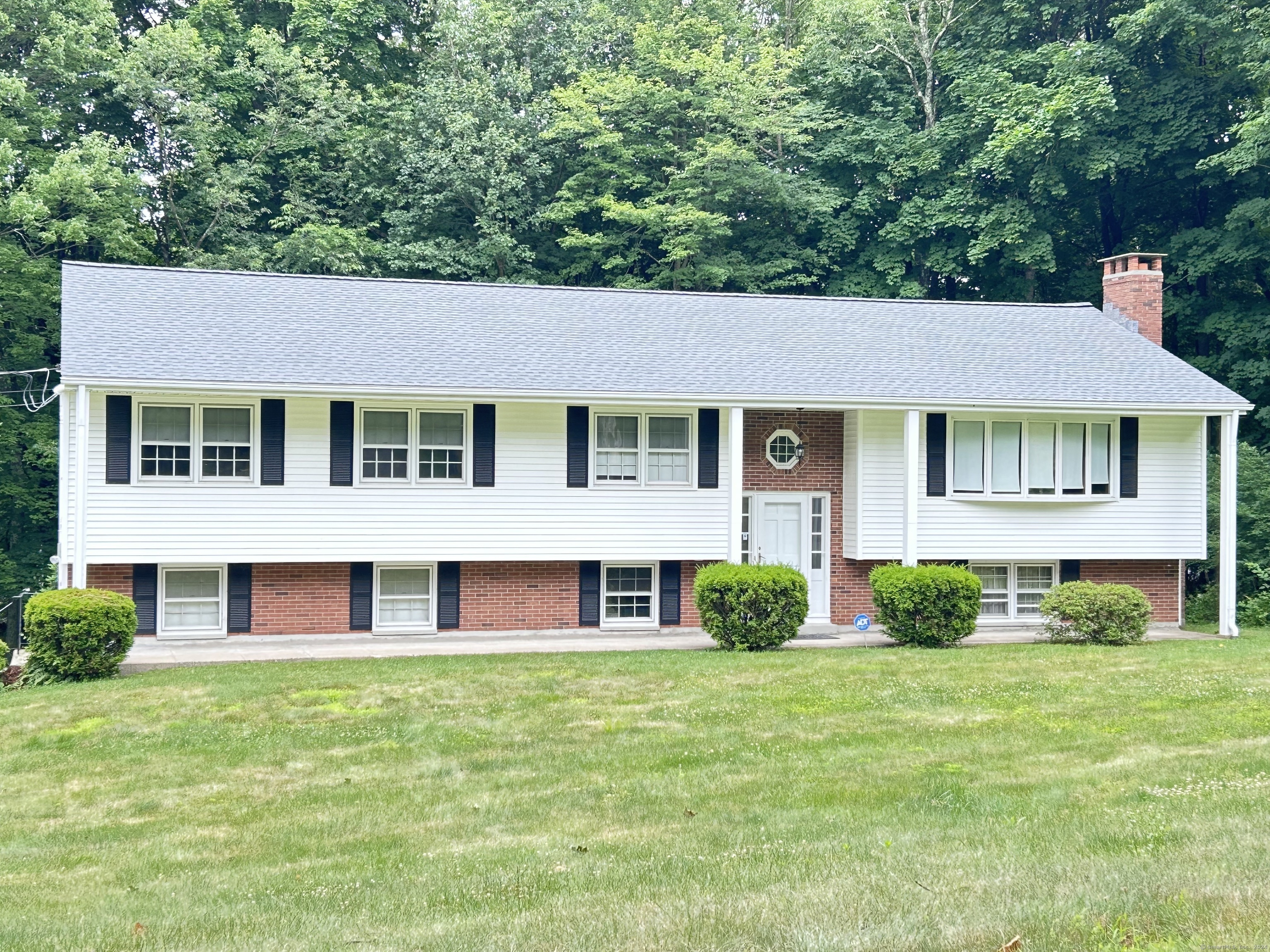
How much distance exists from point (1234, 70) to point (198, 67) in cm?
2399

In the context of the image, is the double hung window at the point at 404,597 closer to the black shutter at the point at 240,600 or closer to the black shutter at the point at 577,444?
the black shutter at the point at 240,600

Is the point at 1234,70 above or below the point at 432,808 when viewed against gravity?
above

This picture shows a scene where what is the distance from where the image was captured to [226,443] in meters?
16.9

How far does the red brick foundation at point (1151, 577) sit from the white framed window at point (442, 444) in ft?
34.3

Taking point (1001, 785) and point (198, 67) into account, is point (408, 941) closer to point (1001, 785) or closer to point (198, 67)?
point (1001, 785)

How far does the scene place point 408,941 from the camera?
5.13 metres

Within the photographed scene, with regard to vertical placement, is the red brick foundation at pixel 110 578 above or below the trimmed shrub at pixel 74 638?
above

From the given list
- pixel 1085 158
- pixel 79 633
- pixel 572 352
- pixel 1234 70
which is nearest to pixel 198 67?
pixel 572 352

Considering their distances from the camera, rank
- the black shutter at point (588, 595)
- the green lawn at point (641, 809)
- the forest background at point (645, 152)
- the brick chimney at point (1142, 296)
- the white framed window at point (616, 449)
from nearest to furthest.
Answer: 1. the green lawn at point (641, 809)
2. the white framed window at point (616, 449)
3. the black shutter at point (588, 595)
4. the brick chimney at point (1142, 296)
5. the forest background at point (645, 152)

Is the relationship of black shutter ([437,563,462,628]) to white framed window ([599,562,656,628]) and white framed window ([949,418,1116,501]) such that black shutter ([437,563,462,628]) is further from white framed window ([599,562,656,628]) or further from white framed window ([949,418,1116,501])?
white framed window ([949,418,1116,501])

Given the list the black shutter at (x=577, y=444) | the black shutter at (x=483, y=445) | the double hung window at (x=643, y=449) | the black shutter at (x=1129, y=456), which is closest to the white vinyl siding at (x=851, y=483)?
the double hung window at (x=643, y=449)

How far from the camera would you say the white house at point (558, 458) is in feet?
54.9

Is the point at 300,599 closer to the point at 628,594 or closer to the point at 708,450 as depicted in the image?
the point at 628,594

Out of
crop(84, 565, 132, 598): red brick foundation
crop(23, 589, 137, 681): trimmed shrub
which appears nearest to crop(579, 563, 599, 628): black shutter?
crop(84, 565, 132, 598): red brick foundation
